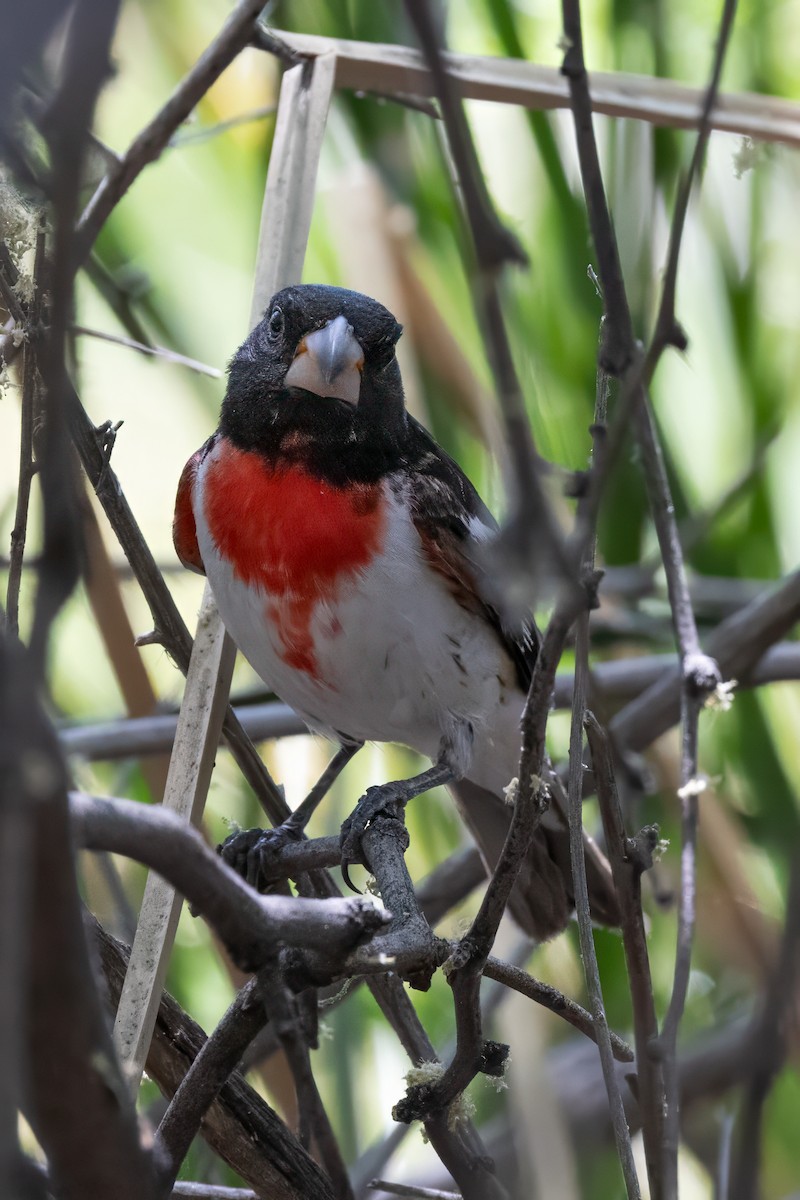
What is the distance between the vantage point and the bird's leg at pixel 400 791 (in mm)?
1780

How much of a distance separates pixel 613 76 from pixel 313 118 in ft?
1.70

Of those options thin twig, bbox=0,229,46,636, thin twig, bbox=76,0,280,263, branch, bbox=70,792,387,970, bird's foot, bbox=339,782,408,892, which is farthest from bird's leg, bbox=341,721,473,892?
thin twig, bbox=76,0,280,263

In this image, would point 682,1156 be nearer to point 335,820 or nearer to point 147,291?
point 335,820

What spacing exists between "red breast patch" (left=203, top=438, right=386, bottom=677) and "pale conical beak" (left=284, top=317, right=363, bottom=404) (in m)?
0.13

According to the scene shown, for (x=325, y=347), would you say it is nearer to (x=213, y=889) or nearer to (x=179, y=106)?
(x=179, y=106)

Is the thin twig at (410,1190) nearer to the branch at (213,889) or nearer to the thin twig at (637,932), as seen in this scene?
the thin twig at (637,932)

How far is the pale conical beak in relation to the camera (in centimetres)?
204

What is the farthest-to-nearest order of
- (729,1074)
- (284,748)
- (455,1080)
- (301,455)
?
(284,748) → (729,1074) → (301,455) → (455,1080)

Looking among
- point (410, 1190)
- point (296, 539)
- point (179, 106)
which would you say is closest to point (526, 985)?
point (410, 1190)

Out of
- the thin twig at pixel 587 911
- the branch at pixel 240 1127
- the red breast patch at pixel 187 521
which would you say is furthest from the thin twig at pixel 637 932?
the red breast patch at pixel 187 521

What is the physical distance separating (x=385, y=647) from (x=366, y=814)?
0.29 m

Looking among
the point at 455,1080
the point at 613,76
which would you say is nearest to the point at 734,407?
the point at 613,76

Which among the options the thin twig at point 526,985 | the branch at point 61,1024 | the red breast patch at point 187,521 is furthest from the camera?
the red breast patch at point 187,521

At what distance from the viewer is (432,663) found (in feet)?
6.91
